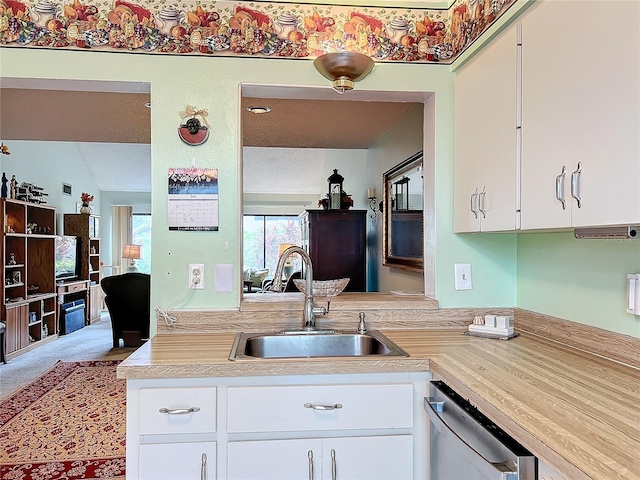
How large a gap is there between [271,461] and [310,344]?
21.2 inches

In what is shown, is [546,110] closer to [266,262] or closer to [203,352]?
[203,352]

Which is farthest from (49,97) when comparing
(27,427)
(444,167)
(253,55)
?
(444,167)

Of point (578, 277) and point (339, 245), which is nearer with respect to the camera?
point (578, 277)

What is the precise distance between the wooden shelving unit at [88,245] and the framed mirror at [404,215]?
213 inches

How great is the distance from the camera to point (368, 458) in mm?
1449

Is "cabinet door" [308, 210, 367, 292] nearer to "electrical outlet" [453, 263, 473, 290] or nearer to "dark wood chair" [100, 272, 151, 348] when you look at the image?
"dark wood chair" [100, 272, 151, 348]

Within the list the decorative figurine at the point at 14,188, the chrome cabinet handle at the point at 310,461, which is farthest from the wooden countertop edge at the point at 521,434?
the decorative figurine at the point at 14,188

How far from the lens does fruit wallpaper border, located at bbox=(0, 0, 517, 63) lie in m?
1.84

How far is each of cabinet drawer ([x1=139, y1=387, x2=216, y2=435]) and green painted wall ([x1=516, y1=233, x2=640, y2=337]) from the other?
128 cm

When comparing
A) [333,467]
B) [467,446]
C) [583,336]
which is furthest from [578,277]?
[333,467]

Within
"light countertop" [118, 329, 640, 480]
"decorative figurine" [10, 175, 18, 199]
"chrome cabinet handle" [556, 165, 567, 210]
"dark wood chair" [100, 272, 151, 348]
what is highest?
"decorative figurine" [10, 175, 18, 199]

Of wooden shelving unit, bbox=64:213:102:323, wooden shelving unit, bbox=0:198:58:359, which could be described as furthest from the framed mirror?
wooden shelving unit, bbox=64:213:102:323

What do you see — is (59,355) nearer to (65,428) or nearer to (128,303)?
(128,303)

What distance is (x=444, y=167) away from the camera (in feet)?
6.75
